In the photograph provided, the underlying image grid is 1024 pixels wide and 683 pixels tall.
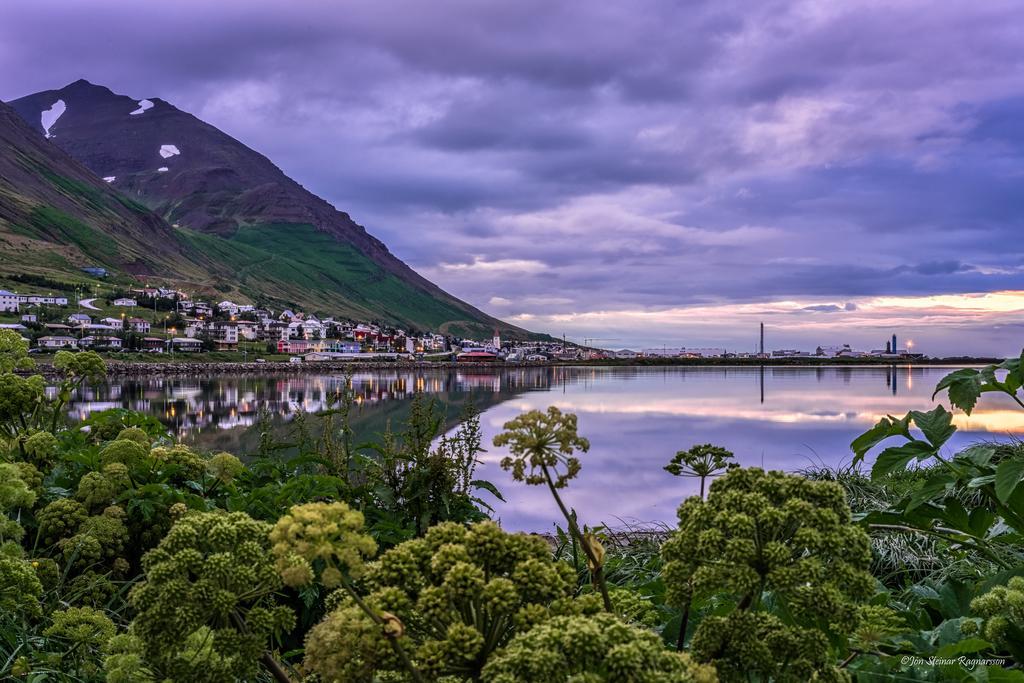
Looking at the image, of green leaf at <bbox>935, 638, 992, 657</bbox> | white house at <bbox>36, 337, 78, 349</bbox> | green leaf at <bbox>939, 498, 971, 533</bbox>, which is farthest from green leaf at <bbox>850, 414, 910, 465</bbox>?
white house at <bbox>36, 337, 78, 349</bbox>

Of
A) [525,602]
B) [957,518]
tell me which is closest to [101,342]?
[957,518]

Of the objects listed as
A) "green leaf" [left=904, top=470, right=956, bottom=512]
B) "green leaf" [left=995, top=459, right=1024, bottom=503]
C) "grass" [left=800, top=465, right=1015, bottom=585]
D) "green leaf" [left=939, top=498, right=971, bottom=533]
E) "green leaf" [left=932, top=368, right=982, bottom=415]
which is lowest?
"grass" [left=800, top=465, right=1015, bottom=585]

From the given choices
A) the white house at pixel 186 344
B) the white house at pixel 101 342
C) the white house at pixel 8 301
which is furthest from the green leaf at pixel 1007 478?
the white house at pixel 8 301

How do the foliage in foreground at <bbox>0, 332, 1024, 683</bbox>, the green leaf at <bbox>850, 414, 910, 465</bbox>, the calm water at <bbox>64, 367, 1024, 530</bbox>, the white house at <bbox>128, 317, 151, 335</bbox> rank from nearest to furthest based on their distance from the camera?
the foliage in foreground at <bbox>0, 332, 1024, 683</bbox> → the green leaf at <bbox>850, 414, 910, 465</bbox> → the calm water at <bbox>64, 367, 1024, 530</bbox> → the white house at <bbox>128, 317, 151, 335</bbox>

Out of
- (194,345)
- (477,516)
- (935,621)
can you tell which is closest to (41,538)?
(477,516)

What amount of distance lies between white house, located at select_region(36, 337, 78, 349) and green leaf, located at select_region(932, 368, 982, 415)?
139m

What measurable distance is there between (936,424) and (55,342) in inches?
6022

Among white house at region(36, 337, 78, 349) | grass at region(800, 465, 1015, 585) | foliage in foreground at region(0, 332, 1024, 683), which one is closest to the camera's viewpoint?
foliage in foreground at region(0, 332, 1024, 683)

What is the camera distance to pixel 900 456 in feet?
10.7

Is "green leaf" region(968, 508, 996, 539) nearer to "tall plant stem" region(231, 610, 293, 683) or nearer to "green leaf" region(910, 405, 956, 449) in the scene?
"green leaf" region(910, 405, 956, 449)

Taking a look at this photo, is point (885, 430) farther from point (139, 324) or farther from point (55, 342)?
point (139, 324)

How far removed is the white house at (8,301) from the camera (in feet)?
461

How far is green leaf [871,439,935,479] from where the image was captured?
3.18 m

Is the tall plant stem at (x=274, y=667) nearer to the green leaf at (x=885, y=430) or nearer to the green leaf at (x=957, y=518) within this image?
the green leaf at (x=885, y=430)
